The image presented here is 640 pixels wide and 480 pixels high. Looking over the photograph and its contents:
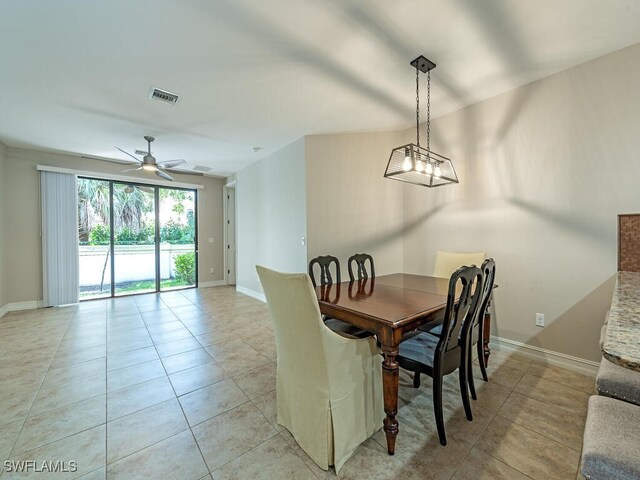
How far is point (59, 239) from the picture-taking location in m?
4.64

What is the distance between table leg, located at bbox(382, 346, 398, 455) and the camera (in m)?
1.50

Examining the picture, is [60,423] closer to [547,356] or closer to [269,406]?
[269,406]

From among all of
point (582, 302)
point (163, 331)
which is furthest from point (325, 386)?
point (163, 331)

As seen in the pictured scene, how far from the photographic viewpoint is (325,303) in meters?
1.92

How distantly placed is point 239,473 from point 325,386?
0.65 meters

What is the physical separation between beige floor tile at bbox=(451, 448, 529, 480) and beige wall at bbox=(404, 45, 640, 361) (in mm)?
1694

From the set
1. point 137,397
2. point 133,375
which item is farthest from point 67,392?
point 137,397

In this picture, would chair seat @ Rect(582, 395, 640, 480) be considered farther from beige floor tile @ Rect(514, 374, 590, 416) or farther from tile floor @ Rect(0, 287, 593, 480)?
beige floor tile @ Rect(514, 374, 590, 416)

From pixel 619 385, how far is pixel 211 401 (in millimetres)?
2370

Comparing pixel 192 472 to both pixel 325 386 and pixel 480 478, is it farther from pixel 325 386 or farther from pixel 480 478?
pixel 480 478

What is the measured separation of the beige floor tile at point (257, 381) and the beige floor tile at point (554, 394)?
200 centimetres

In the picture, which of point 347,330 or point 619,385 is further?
point 347,330

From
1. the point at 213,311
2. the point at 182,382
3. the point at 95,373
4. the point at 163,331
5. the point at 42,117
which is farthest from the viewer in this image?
the point at 213,311
